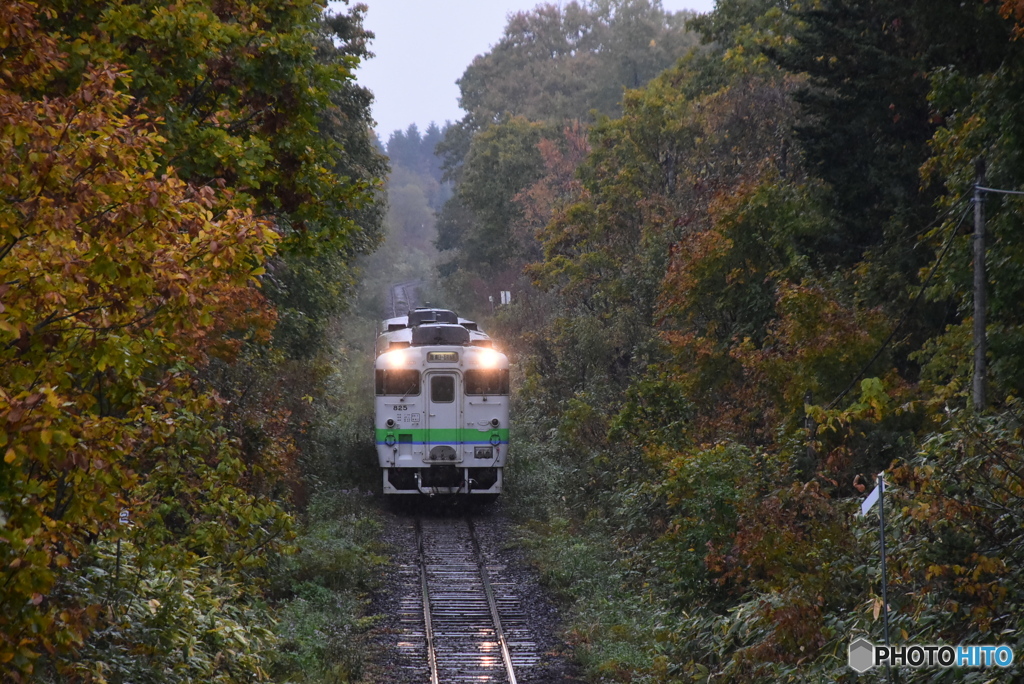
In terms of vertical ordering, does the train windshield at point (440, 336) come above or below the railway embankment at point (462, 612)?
above

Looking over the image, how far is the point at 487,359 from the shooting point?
1791cm

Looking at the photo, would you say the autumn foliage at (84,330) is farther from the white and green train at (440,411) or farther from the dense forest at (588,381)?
the white and green train at (440,411)

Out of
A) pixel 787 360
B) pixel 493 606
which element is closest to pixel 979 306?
pixel 787 360

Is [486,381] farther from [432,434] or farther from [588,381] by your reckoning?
[588,381]

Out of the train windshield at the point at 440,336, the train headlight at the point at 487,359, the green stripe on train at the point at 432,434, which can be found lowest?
the green stripe on train at the point at 432,434

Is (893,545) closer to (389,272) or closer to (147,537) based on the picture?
(147,537)

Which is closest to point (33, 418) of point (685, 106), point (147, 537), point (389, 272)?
point (147, 537)

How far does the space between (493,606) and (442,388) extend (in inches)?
217

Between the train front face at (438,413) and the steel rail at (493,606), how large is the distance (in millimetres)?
1401

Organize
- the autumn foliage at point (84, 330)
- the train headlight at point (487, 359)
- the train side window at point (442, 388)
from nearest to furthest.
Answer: the autumn foliage at point (84, 330) → the train side window at point (442, 388) → the train headlight at point (487, 359)

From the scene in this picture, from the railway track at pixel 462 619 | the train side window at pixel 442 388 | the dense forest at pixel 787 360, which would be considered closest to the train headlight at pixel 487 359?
the train side window at pixel 442 388

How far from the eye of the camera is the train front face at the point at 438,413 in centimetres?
1756

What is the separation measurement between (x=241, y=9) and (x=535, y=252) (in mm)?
32253

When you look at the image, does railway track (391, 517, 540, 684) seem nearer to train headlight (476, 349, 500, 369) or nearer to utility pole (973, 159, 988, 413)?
train headlight (476, 349, 500, 369)
